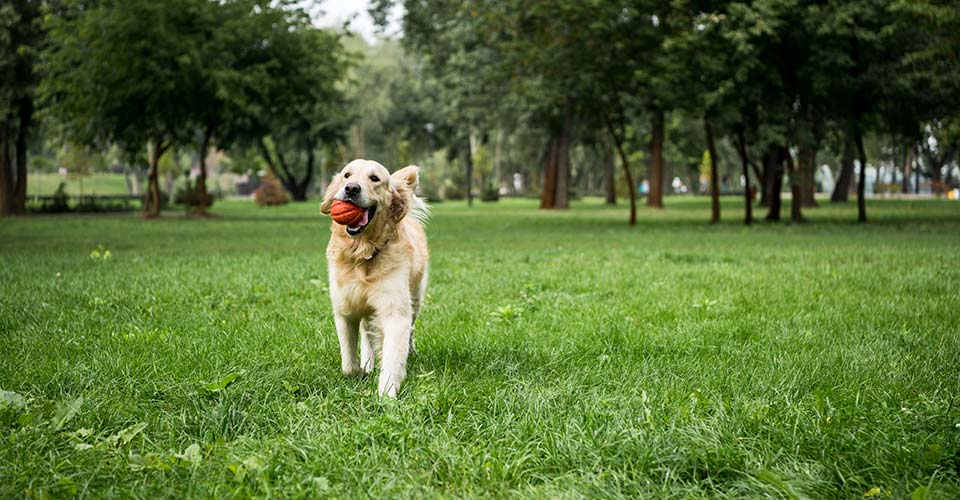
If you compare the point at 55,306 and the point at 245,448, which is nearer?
the point at 245,448

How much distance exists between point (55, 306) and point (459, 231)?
54.2ft

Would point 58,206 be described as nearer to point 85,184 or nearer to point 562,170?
point 562,170

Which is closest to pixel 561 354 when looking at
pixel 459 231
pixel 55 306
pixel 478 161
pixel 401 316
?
pixel 401 316

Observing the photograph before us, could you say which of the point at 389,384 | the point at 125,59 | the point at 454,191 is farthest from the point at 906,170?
the point at 389,384

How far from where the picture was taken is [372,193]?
189 inches

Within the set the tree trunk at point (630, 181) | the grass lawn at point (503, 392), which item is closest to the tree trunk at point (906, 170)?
the tree trunk at point (630, 181)

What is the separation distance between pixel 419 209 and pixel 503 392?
5.10 feet

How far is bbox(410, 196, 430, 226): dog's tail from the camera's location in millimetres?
5293

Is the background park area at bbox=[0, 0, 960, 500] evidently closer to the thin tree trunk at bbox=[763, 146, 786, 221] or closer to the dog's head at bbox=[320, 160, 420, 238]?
the thin tree trunk at bbox=[763, 146, 786, 221]

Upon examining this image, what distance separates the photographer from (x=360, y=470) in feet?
11.0

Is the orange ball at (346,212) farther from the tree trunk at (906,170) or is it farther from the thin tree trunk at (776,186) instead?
the tree trunk at (906,170)

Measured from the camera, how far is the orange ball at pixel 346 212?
4.72 m

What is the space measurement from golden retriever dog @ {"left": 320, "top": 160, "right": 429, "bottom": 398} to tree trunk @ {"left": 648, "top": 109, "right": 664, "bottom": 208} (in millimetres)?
36919

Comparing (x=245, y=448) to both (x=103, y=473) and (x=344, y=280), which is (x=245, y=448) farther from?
(x=344, y=280)
